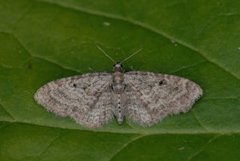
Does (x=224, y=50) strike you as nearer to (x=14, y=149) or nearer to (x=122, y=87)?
(x=122, y=87)

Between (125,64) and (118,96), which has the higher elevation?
(125,64)

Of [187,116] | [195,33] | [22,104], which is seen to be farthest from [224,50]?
[22,104]

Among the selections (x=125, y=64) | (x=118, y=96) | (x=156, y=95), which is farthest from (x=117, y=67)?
(x=156, y=95)

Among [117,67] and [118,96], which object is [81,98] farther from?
[117,67]

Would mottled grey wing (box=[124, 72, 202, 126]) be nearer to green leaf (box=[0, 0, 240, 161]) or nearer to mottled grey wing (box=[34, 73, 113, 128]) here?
green leaf (box=[0, 0, 240, 161])

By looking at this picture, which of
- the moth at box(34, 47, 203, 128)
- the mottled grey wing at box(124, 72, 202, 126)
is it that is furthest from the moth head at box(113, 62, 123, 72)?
the mottled grey wing at box(124, 72, 202, 126)

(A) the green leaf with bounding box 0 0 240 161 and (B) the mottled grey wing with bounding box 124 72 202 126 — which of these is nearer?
(A) the green leaf with bounding box 0 0 240 161
